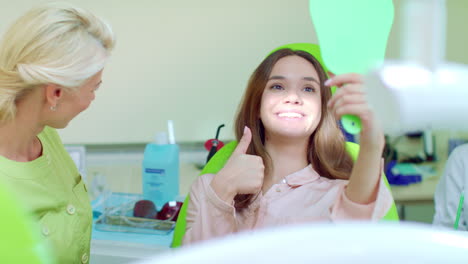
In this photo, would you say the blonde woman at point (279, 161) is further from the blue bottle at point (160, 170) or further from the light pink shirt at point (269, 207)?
the blue bottle at point (160, 170)

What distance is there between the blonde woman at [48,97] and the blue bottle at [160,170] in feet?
1.74

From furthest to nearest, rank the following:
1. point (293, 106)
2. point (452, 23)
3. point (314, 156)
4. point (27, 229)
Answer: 1. point (452, 23)
2. point (314, 156)
3. point (293, 106)
4. point (27, 229)

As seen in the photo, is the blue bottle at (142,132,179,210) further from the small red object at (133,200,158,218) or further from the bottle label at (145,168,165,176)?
the small red object at (133,200,158,218)

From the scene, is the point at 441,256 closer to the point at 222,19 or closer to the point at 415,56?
the point at 415,56

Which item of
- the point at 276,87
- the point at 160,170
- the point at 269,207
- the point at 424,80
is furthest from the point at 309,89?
the point at 424,80

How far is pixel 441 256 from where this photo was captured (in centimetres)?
25

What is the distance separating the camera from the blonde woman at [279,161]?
41.7 inches

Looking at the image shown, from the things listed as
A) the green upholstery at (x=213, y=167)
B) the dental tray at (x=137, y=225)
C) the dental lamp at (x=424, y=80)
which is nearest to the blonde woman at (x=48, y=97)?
the green upholstery at (x=213, y=167)

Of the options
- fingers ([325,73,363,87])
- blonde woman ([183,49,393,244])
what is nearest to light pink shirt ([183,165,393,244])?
blonde woman ([183,49,393,244])

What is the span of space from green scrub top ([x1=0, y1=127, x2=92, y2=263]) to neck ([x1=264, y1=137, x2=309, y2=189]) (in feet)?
1.54

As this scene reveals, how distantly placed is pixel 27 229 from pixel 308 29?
141 cm

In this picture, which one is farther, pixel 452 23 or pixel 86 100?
pixel 452 23

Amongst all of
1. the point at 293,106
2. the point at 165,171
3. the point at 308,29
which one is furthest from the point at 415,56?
the point at 308,29

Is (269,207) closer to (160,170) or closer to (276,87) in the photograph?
(276,87)
